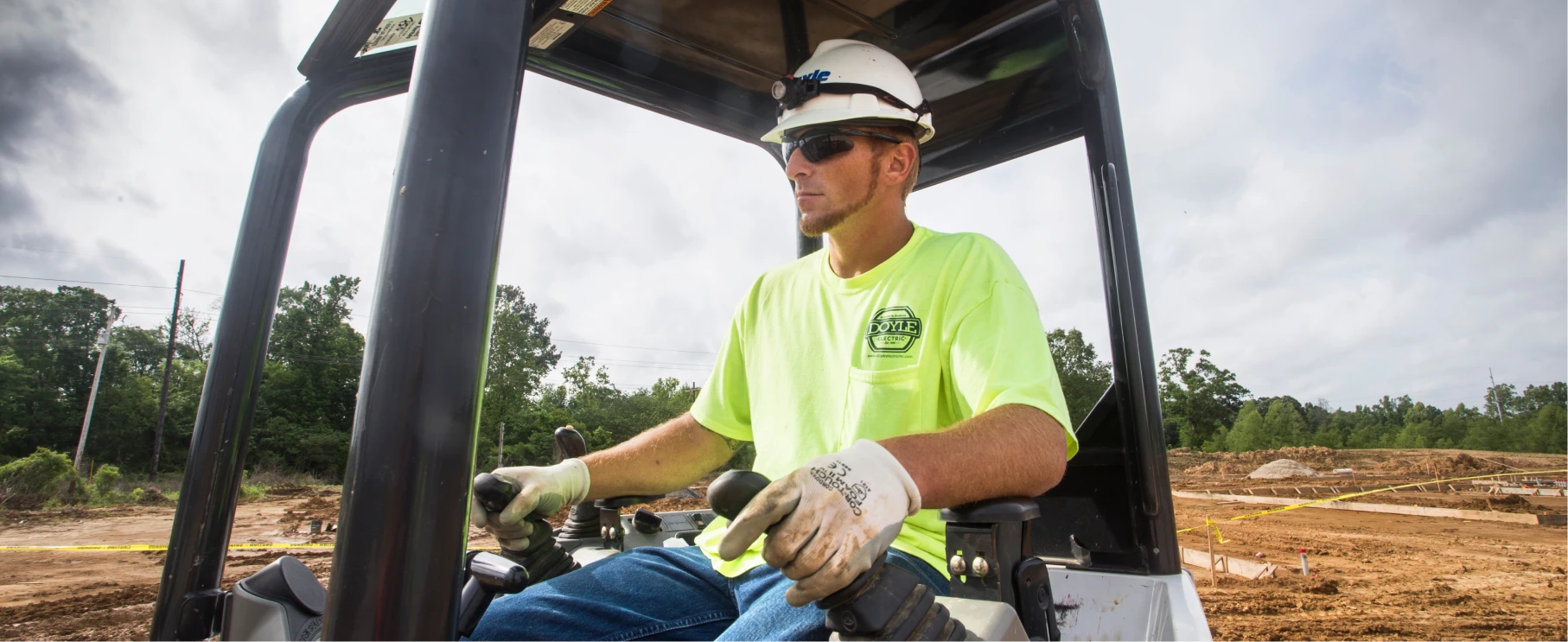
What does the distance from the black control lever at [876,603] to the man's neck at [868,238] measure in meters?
1.02

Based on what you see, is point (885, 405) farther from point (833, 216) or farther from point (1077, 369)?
point (1077, 369)

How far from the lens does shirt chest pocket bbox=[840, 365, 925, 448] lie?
1564mm

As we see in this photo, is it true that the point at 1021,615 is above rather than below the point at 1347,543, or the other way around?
above

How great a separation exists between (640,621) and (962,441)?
0.69 metres

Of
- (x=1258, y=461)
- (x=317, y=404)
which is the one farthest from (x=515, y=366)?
(x=1258, y=461)

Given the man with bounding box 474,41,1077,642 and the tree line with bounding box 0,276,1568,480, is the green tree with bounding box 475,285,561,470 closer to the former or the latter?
the tree line with bounding box 0,276,1568,480

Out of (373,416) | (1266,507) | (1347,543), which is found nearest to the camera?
(373,416)

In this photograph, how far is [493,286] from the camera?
74 centimetres

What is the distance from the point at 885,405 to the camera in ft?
5.20

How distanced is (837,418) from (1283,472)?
34.3 m

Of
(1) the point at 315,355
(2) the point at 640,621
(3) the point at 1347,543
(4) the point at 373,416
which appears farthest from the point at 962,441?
(1) the point at 315,355

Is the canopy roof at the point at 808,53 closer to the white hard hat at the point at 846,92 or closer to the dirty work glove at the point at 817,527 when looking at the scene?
the white hard hat at the point at 846,92

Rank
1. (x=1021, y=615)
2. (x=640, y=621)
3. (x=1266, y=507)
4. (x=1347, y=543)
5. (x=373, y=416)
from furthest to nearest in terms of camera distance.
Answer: (x=1266, y=507)
(x=1347, y=543)
(x=640, y=621)
(x=1021, y=615)
(x=373, y=416)

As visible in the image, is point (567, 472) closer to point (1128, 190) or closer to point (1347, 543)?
point (1128, 190)
